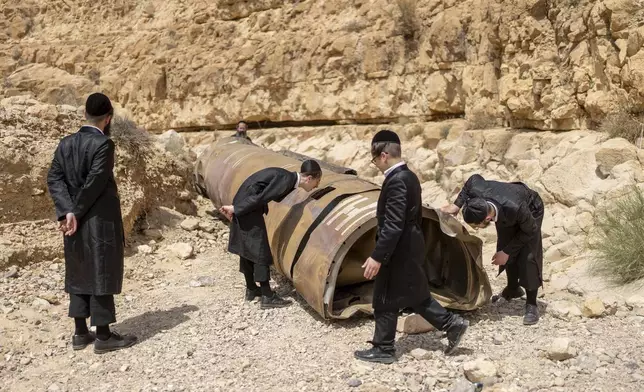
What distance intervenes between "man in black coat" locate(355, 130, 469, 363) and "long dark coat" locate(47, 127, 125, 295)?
1.84 m

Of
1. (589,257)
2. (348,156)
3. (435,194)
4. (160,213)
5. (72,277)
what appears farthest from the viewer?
(348,156)

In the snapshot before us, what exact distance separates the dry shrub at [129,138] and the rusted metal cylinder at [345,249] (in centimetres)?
271

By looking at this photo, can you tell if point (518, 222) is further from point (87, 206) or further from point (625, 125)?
point (87, 206)

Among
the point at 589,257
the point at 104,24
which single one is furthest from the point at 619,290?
the point at 104,24

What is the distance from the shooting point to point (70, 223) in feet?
13.6

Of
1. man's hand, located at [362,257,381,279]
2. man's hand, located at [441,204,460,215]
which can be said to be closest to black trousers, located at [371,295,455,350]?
man's hand, located at [362,257,381,279]

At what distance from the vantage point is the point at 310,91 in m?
12.5

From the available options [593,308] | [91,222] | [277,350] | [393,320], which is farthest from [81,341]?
[593,308]

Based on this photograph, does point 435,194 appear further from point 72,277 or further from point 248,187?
point 72,277

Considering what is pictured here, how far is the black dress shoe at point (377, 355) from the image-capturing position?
153 inches

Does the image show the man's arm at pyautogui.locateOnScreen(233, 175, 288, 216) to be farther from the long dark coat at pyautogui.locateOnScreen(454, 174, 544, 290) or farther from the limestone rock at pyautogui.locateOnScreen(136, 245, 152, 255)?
the limestone rock at pyautogui.locateOnScreen(136, 245, 152, 255)

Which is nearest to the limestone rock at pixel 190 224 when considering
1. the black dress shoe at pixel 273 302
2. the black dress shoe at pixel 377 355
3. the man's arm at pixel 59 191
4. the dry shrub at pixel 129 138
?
the dry shrub at pixel 129 138

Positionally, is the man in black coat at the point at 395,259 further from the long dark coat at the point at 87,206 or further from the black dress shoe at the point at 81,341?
the black dress shoe at the point at 81,341

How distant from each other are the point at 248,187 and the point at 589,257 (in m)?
3.14
